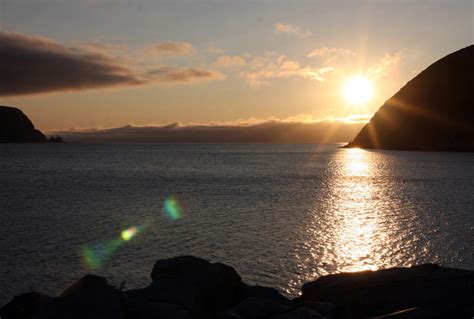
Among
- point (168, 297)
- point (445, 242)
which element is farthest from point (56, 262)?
point (445, 242)

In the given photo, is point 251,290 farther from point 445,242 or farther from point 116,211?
point 116,211

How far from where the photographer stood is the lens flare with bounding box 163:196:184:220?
42388 millimetres

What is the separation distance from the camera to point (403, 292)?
1459cm

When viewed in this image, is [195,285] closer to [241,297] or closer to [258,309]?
[241,297]

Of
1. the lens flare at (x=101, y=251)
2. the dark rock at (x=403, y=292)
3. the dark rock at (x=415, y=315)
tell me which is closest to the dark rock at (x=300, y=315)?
the dark rock at (x=415, y=315)

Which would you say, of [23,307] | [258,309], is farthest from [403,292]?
[23,307]

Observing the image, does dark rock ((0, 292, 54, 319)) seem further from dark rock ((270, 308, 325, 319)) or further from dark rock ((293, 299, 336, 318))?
dark rock ((293, 299, 336, 318))

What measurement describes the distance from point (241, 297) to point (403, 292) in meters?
5.10

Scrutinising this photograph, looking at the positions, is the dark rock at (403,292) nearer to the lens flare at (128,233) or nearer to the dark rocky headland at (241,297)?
the dark rocky headland at (241,297)

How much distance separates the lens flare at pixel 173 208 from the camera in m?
42.4

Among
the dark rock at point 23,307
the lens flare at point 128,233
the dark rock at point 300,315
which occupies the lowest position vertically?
the lens flare at point 128,233

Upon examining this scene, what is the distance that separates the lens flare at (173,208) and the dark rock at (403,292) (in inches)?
1060

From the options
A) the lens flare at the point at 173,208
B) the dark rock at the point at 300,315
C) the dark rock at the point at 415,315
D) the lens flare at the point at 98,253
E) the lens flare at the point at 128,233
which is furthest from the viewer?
the lens flare at the point at 173,208

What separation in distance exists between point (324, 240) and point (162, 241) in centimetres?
1095
